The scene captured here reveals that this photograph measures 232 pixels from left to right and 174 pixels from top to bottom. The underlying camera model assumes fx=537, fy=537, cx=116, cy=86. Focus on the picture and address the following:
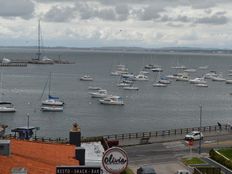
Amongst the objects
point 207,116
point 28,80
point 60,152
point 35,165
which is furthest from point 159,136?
point 28,80

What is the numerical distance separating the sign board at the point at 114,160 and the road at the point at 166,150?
3341 centimetres

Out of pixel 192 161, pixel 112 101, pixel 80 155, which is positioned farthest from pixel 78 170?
pixel 112 101

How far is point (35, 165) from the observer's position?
81.0 ft

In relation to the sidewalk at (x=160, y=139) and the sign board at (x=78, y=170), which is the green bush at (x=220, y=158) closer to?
the sidewalk at (x=160, y=139)

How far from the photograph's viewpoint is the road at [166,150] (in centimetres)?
4922

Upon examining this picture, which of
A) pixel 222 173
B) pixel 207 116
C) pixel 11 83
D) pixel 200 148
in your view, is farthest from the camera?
pixel 11 83

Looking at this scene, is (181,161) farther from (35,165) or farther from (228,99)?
(228,99)

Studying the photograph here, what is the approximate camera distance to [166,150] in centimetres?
5475

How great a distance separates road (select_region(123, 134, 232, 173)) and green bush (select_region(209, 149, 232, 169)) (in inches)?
125

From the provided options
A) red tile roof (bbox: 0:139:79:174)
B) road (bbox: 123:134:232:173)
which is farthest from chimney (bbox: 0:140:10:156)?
road (bbox: 123:134:232:173)

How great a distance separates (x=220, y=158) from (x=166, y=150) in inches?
304

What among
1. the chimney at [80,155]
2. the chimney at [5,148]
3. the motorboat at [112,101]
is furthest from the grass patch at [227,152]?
the motorboat at [112,101]

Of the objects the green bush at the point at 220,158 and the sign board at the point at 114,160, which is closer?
the sign board at the point at 114,160

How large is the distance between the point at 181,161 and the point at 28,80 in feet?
510
